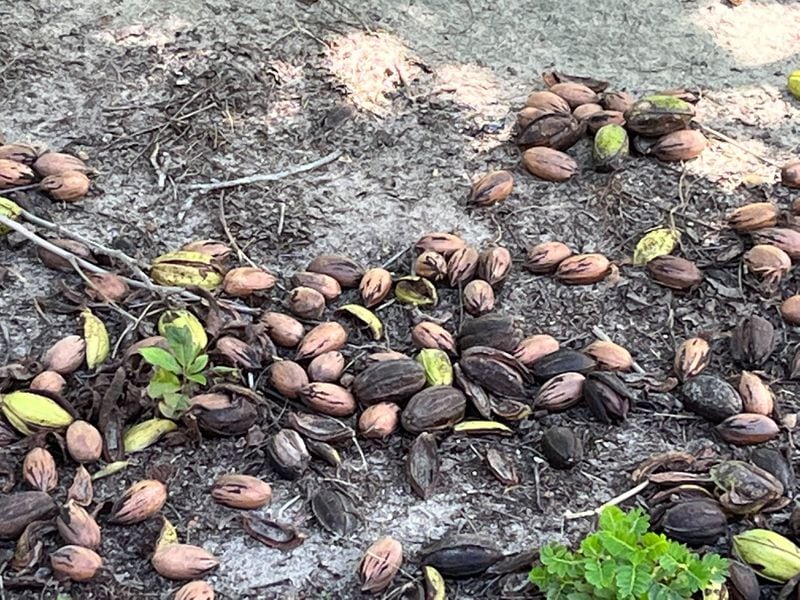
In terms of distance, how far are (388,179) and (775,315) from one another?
4.29ft

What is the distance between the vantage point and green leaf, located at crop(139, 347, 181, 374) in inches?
100

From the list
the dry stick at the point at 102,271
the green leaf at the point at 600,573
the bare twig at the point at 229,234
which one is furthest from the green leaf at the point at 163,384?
the green leaf at the point at 600,573

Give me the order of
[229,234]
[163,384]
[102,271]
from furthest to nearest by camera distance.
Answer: [229,234] → [102,271] → [163,384]

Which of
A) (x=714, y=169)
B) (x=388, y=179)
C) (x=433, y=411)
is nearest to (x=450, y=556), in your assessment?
(x=433, y=411)

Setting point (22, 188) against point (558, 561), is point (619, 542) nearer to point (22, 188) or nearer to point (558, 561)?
point (558, 561)

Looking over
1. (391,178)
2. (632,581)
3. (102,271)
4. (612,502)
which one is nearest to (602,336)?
(612,502)

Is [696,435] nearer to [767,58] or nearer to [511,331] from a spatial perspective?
[511,331]

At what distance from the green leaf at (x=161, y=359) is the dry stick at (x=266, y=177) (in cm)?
95

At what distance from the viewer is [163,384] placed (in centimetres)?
264

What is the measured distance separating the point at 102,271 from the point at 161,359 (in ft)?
1.70

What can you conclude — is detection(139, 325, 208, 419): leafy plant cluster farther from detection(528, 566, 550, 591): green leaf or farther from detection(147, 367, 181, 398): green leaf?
detection(528, 566, 550, 591): green leaf

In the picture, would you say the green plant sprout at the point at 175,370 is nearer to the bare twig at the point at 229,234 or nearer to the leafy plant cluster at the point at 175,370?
the leafy plant cluster at the point at 175,370

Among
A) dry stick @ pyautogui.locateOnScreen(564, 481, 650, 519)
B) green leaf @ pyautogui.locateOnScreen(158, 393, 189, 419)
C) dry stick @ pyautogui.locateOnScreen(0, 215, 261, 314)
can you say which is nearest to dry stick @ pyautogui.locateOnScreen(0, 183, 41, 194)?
dry stick @ pyautogui.locateOnScreen(0, 215, 261, 314)

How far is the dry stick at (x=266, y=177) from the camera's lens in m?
3.42
